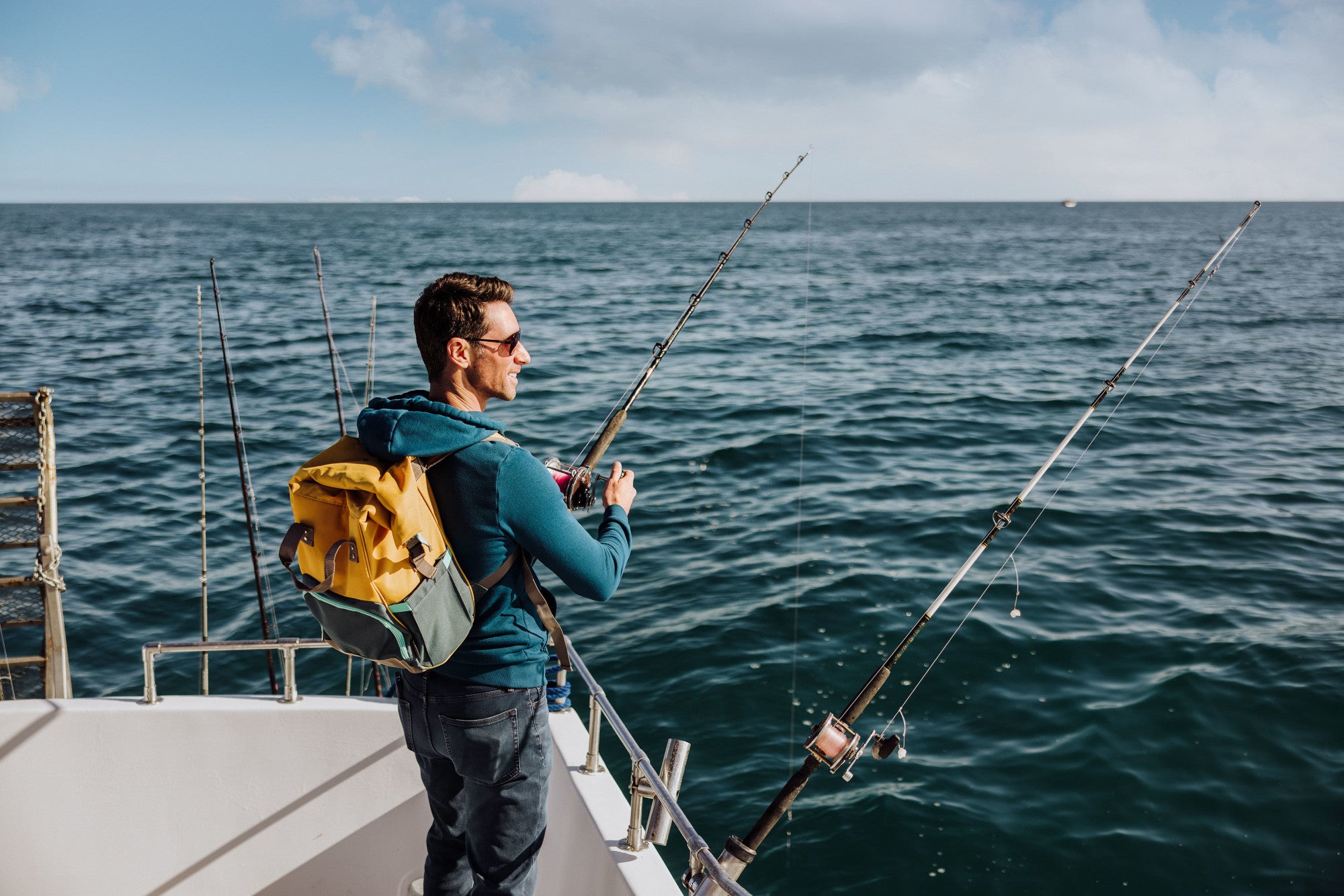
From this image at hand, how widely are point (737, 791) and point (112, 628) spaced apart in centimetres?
568

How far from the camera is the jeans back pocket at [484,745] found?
7.04ft

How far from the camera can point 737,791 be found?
18.6 ft

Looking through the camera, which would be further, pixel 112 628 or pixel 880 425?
pixel 880 425

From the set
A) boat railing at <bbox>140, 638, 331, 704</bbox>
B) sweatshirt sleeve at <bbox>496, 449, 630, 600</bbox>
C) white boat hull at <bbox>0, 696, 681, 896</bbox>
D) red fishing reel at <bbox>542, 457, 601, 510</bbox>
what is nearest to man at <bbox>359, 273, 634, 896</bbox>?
sweatshirt sleeve at <bbox>496, 449, 630, 600</bbox>

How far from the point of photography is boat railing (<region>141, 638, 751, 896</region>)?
2.19 meters

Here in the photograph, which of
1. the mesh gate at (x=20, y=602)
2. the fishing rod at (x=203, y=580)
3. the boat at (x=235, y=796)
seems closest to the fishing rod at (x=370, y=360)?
the fishing rod at (x=203, y=580)

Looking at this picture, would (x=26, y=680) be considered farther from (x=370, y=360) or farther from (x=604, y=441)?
(x=604, y=441)

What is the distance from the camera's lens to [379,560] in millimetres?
1879

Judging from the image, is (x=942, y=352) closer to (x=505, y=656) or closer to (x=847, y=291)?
(x=847, y=291)

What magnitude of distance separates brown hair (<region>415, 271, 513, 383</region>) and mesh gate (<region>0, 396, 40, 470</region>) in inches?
203

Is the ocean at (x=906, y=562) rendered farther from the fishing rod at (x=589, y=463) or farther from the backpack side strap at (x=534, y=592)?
the backpack side strap at (x=534, y=592)

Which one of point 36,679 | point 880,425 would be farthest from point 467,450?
point 880,425

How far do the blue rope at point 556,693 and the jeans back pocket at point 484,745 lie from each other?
0.82 m

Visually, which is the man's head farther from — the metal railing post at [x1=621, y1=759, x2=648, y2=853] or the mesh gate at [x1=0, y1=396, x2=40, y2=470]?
the mesh gate at [x1=0, y1=396, x2=40, y2=470]
